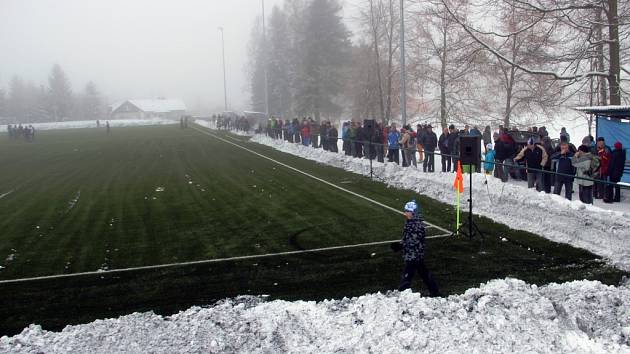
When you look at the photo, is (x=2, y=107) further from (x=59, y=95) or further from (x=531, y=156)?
(x=531, y=156)

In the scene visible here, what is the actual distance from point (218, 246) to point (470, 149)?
21.1 feet

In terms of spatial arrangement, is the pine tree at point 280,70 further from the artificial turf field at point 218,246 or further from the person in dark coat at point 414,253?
the person in dark coat at point 414,253

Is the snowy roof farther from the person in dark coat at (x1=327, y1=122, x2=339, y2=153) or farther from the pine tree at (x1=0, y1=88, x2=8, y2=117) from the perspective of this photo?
the person in dark coat at (x1=327, y1=122, x2=339, y2=153)

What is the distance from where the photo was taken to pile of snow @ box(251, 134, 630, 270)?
11.9 metres

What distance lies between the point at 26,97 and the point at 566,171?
673 feet

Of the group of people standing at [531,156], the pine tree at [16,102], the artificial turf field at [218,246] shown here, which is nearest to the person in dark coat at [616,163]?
the group of people standing at [531,156]

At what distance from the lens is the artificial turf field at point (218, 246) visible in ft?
32.7

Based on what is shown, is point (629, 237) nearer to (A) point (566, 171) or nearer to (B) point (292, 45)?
(A) point (566, 171)

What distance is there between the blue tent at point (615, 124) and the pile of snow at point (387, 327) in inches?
379

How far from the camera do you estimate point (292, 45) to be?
77875mm

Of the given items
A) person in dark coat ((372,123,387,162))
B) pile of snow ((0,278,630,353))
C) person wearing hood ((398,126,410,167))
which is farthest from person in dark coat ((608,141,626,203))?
person in dark coat ((372,123,387,162))

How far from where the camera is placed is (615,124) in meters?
17.4

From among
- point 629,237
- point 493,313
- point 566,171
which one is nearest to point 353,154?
point 566,171

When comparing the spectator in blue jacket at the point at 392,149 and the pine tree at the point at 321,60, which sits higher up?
the pine tree at the point at 321,60
